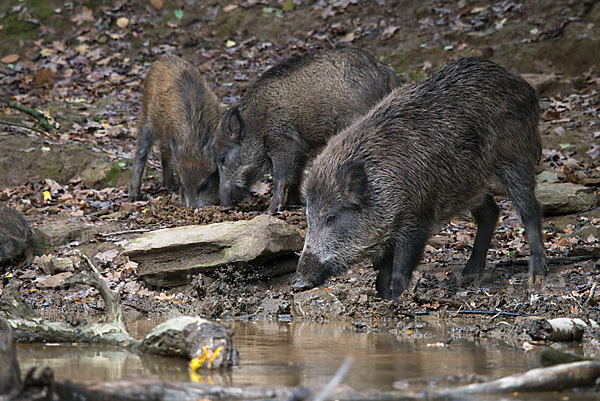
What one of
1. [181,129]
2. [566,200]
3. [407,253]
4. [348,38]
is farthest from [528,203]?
[348,38]

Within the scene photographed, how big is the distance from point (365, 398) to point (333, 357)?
1.13 m

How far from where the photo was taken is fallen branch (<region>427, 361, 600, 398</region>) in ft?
11.6

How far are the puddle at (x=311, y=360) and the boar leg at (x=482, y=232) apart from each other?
2.10 meters

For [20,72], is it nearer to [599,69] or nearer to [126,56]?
[126,56]

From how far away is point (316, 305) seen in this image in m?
6.86

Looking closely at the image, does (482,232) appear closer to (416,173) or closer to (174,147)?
(416,173)

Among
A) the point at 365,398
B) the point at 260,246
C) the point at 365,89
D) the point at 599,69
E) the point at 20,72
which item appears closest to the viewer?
the point at 365,398

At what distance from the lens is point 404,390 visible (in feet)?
12.0

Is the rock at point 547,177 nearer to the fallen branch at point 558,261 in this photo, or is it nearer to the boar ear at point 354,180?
the fallen branch at point 558,261

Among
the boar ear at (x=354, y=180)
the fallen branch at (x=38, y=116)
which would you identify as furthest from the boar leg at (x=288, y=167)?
the fallen branch at (x=38, y=116)

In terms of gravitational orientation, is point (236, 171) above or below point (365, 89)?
below

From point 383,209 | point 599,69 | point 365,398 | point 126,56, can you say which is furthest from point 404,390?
point 126,56

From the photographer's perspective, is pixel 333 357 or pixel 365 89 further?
pixel 365 89

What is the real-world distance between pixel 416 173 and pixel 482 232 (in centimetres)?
125
